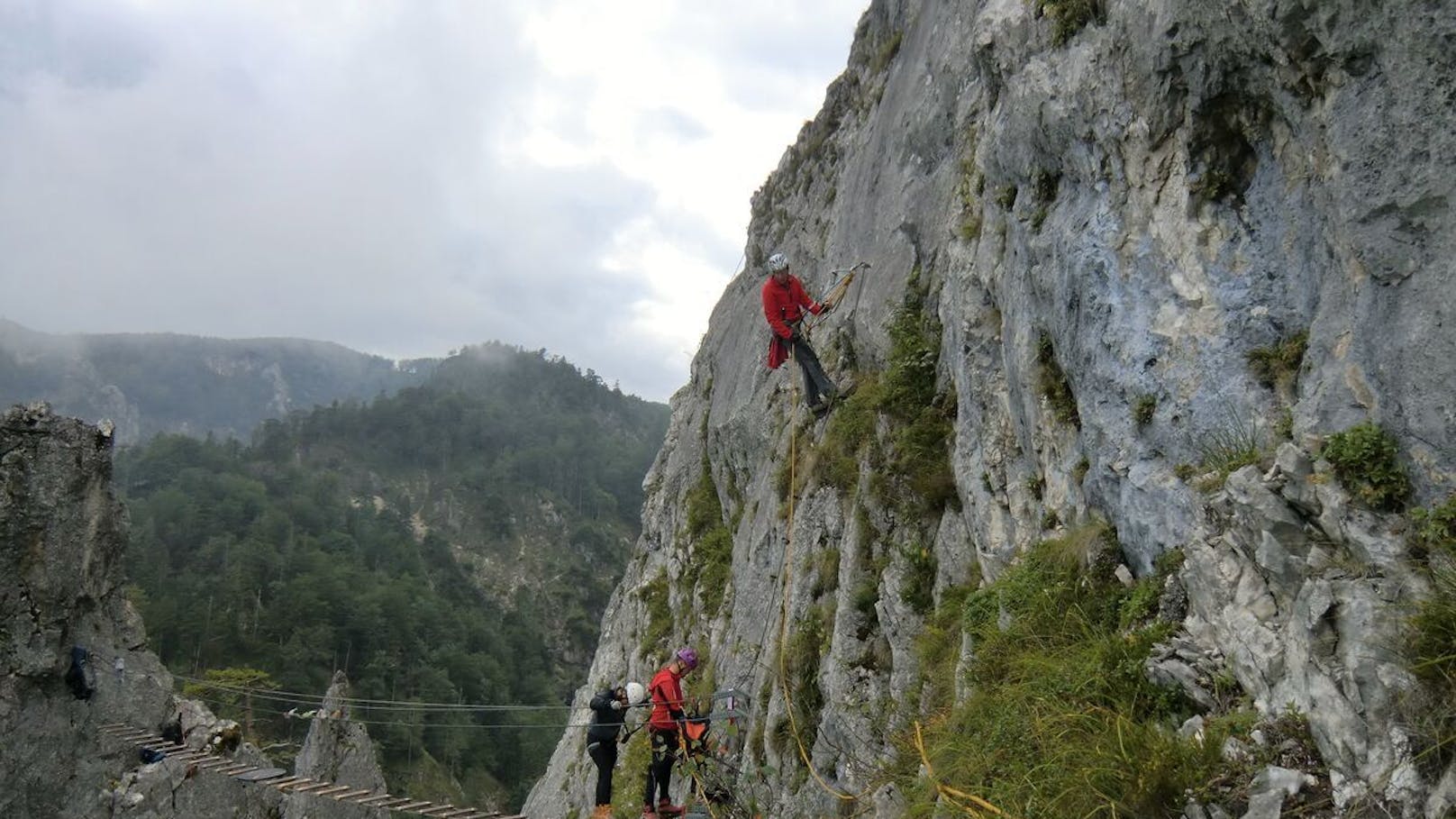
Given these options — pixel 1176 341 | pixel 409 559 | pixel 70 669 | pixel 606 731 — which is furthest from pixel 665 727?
pixel 409 559

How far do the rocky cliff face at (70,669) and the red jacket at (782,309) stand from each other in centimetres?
1075

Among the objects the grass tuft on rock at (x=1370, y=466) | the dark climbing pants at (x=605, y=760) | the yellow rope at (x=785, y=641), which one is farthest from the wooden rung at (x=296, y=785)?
the grass tuft on rock at (x=1370, y=466)

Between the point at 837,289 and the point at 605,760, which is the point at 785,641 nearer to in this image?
the point at 605,760

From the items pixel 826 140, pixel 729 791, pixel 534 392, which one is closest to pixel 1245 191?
pixel 729 791

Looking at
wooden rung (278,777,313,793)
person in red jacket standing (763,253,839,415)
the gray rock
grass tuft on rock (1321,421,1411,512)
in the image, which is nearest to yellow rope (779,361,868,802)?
person in red jacket standing (763,253,839,415)

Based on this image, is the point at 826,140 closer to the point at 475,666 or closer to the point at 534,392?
the point at 475,666

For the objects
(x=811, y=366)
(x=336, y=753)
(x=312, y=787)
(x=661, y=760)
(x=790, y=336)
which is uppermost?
(x=790, y=336)

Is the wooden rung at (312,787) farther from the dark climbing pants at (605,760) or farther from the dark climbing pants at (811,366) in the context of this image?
the dark climbing pants at (811,366)

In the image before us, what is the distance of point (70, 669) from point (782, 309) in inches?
584

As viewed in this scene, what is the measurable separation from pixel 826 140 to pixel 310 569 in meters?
85.0

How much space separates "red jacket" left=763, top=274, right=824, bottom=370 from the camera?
13148mm

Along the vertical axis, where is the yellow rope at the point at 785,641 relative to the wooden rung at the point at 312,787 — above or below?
above

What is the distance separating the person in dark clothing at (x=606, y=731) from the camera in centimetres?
984

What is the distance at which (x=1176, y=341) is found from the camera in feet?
19.4
